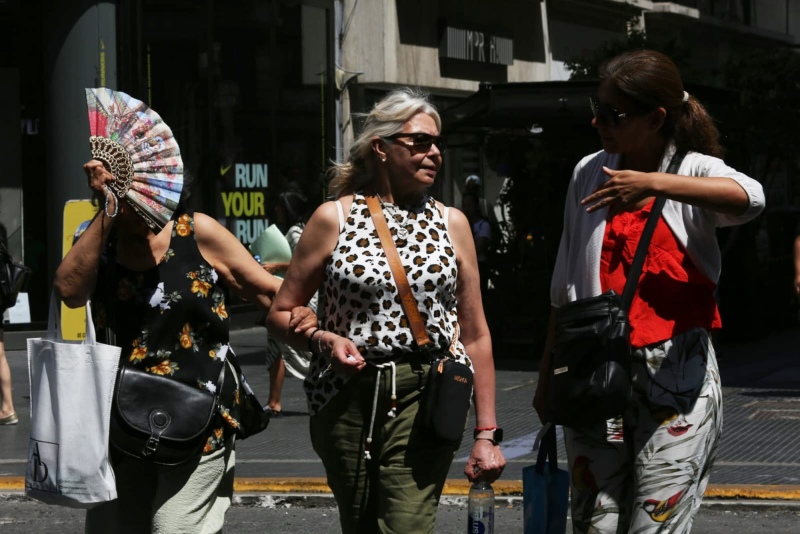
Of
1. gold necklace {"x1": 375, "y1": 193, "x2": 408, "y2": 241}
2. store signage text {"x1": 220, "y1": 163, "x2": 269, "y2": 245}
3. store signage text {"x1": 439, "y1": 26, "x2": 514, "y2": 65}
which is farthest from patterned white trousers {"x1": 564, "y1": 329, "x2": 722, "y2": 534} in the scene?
store signage text {"x1": 439, "y1": 26, "x2": 514, "y2": 65}

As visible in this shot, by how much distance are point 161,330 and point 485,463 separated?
103 cm

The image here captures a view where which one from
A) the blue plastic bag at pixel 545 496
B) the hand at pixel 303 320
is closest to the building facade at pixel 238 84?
the hand at pixel 303 320

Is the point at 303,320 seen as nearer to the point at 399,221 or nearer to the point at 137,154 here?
the point at 399,221

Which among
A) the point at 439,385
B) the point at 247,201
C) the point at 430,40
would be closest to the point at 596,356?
the point at 439,385

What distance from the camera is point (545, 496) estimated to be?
3.71 metres

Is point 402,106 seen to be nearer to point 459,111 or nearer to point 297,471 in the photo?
point 297,471

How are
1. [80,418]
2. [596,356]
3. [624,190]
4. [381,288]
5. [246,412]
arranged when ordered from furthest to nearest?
[246,412], [381,288], [80,418], [596,356], [624,190]

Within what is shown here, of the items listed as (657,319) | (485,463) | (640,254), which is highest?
(640,254)

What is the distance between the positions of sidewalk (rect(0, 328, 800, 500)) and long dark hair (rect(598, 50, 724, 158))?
12.5 feet

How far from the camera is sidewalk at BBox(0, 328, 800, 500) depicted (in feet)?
24.5

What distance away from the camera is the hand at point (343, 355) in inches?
149

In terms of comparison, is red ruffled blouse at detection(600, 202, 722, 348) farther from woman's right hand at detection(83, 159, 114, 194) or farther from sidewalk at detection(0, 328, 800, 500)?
sidewalk at detection(0, 328, 800, 500)

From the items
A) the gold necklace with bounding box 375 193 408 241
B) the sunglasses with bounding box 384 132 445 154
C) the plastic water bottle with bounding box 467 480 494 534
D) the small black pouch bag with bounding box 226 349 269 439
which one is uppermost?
the sunglasses with bounding box 384 132 445 154

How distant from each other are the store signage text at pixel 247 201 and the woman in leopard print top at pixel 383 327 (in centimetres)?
1337
